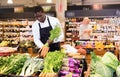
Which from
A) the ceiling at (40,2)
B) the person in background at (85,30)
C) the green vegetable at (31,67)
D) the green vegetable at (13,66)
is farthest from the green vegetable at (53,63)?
the ceiling at (40,2)

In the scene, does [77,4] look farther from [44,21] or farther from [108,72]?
[108,72]

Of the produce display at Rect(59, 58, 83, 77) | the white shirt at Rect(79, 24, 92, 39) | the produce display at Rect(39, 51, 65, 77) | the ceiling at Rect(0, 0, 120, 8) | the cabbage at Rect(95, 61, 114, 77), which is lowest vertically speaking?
the white shirt at Rect(79, 24, 92, 39)

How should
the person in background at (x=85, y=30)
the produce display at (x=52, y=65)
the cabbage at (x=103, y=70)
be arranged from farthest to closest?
the person in background at (x=85, y=30) → the produce display at (x=52, y=65) → the cabbage at (x=103, y=70)

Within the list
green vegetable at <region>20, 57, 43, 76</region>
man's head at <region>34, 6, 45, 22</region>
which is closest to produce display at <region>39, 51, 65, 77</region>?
green vegetable at <region>20, 57, 43, 76</region>

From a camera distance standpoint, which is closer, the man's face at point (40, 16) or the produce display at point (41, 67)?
the produce display at point (41, 67)

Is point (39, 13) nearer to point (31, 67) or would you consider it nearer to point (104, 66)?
point (31, 67)

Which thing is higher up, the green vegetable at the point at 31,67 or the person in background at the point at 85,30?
the green vegetable at the point at 31,67

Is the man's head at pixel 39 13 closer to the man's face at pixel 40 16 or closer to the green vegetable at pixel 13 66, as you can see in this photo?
the man's face at pixel 40 16

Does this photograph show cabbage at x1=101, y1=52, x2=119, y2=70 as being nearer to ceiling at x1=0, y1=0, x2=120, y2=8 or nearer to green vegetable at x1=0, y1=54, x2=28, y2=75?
green vegetable at x1=0, y1=54, x2=28, y2=75

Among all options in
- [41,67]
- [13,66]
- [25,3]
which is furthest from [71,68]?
[25,3]

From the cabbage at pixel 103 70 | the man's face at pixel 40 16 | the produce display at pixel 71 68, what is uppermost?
the man's face at pixel 40 16

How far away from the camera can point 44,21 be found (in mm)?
4398

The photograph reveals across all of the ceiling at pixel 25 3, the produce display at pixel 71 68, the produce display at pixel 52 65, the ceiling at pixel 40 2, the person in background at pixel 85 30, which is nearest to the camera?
the produce display at pixel 52 65

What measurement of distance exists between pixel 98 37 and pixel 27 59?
925 centimetres
